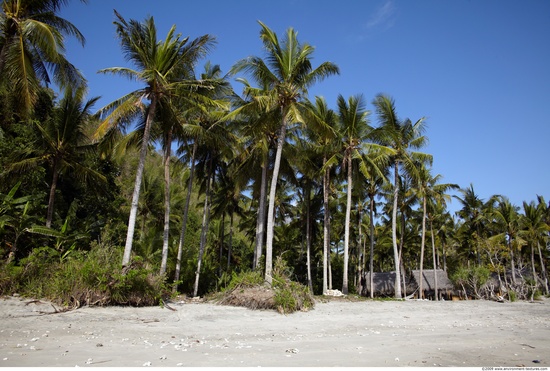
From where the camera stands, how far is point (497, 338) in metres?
7.59

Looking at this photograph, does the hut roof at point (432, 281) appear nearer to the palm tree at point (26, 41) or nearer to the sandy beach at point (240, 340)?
the sandy beach at point (240, 340)

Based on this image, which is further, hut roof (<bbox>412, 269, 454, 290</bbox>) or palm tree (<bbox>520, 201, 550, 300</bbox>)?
hut roof (<bbox>412, 269, 454, 290</bbox>)

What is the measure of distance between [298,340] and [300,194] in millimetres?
19876

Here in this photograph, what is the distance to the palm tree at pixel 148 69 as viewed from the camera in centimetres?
1255

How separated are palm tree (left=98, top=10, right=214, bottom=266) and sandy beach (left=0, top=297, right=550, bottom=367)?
4430mm

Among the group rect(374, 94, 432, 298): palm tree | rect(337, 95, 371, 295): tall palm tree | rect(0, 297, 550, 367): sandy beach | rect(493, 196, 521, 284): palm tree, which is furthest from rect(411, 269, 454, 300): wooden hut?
rect(0, 297, 550, 367): sandy beach

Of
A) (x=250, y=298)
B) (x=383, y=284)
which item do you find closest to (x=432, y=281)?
(x=383, y=284)

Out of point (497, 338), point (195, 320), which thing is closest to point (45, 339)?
point (195, 320)

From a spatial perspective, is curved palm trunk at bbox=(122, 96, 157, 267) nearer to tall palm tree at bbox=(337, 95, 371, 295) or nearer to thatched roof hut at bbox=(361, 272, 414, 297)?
tall palm tree at bbox=(337, 95, 371, 295)

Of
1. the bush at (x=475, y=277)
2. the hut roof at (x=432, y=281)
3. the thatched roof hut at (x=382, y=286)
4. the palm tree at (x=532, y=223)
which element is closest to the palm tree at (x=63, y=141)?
the bush at (x=475, y=277)

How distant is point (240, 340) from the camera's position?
6.71 m

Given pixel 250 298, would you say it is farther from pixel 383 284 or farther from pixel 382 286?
pixel 383 284

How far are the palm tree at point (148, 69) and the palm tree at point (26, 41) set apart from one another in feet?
6.50

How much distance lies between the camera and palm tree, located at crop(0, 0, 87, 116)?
995 centimetres
